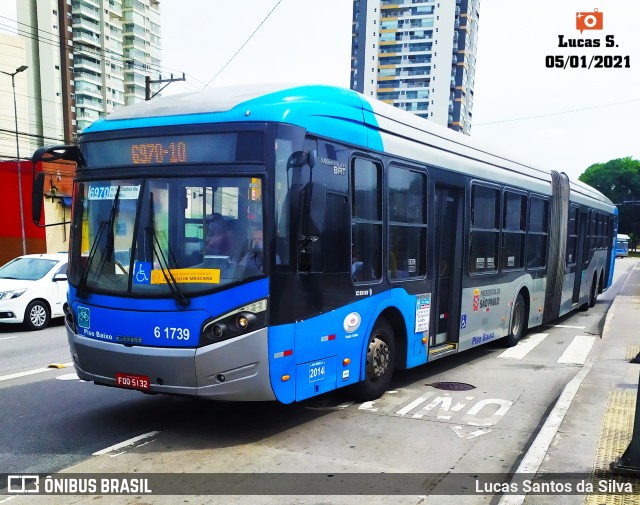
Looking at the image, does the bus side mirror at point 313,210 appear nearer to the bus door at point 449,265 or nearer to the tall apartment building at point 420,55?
the bus door at point 449,265

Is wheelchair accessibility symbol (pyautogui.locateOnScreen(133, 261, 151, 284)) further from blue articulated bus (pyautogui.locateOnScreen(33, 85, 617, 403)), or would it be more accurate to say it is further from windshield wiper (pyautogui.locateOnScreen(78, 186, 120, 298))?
windshield wiper (pyautogui.locateOnScreen(78, 186, 120, 298))

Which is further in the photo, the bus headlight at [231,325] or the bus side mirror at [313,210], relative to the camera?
the bus side mirror at [313,210]

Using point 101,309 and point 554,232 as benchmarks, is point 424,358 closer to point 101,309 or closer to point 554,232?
point 101,309

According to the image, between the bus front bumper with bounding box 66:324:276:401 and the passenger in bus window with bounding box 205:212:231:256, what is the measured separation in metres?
0.79

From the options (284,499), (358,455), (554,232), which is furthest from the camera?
(554,232)

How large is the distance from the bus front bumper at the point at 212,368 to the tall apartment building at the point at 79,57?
7927 cm

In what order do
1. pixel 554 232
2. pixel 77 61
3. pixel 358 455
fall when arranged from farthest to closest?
pixel 77 61, pixel 554 232, pixel 358 455

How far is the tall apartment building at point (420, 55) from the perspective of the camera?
11756 cm

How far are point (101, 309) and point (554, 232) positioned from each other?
33.6 feet

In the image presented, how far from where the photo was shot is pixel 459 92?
118938 millimetres

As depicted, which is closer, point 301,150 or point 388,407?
Result: point 301,150

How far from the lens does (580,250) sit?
15312 mm

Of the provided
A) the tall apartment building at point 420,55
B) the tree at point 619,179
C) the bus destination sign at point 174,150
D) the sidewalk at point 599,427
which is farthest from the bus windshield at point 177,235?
the tall apartment building at point 420,55

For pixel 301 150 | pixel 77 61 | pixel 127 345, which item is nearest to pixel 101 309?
pixel 127 345
